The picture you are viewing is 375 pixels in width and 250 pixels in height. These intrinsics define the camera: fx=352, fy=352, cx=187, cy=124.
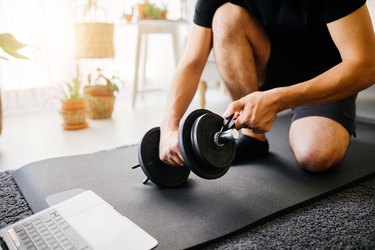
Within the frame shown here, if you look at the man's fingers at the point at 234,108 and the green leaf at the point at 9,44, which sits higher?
the green leaf at the point at 9,44

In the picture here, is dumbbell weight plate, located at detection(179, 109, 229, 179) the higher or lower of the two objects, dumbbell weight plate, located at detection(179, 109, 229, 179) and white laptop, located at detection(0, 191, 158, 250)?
the higher

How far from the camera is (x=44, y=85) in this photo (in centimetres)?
240

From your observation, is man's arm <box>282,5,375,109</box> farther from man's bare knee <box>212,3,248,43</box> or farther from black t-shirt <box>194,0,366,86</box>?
man's bare knee <box>212,3,248,43</box>

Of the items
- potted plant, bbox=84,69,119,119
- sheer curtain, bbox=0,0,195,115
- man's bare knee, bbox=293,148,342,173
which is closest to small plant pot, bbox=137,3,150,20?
sheer curtain, bbox=0,0,195,115

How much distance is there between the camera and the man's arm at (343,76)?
0.83 meters

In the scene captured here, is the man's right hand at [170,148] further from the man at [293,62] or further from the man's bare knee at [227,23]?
the man's bare knee at [227,23]

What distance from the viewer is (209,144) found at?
0.80 meters

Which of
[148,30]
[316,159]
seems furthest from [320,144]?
[148,30]

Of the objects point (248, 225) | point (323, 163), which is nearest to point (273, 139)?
point (323, 163)

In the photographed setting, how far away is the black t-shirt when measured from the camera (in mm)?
1039

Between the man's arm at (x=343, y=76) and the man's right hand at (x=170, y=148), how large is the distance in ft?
0.63

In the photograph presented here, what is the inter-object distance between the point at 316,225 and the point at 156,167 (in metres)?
0.43

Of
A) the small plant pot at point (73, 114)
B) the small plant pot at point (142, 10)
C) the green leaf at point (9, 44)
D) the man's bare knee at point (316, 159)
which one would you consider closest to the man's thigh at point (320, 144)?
the man's bare knee at point (316, 159)

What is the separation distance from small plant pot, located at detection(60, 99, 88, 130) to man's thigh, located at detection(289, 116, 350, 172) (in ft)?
3.97
